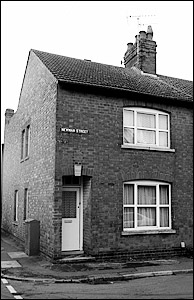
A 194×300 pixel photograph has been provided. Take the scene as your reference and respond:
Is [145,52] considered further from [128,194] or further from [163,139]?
[128,194]

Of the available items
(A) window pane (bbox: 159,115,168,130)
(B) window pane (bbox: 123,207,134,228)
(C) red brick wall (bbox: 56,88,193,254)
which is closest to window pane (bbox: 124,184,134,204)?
(B) window pane (bbox: 123,207,134,228)

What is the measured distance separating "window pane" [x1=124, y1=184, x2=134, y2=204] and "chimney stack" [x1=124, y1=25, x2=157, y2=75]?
7.59 meters

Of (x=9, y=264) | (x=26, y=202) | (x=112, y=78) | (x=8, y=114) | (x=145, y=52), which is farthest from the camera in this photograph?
(x=8, y=114)

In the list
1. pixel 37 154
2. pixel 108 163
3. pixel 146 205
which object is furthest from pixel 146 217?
pixel 37 154

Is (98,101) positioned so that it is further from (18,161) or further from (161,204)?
(18,161)

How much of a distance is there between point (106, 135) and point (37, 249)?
487 centimetres

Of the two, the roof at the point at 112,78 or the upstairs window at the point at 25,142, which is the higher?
the roof at the point at 112,78

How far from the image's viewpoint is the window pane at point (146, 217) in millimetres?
13467

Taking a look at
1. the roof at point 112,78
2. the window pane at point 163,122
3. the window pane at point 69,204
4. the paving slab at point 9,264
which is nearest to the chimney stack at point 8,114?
the roof at point 112,78

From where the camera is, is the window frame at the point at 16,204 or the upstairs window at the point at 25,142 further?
the window frame at the point at 16,204

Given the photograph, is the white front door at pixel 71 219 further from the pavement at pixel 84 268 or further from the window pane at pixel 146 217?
the window pane at pixel 146 217

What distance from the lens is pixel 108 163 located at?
510 inches

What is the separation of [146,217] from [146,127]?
11.2 feet

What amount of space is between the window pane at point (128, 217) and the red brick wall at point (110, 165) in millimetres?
368
